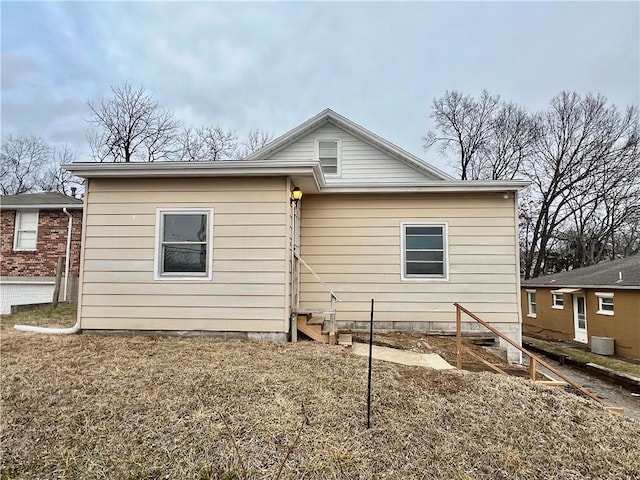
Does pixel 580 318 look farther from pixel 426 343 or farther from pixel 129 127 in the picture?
pixel 129 127

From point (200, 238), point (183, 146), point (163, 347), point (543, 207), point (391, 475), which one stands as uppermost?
point (183, 146)

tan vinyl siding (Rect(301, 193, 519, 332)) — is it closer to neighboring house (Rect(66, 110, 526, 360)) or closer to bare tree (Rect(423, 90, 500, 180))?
neighboring house (Rect(66, 110, 526, 360))

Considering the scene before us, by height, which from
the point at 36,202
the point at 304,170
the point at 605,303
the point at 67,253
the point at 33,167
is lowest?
the point at 605,303

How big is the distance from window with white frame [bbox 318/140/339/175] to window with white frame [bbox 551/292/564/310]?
12.5 m

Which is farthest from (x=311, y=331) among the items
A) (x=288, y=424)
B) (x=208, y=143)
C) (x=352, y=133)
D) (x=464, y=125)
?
(x=464, y=125)

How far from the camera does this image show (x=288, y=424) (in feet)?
10.6

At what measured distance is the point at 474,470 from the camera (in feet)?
9.26

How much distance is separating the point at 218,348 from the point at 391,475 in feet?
10.7

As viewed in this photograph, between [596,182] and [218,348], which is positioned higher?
[596,182]

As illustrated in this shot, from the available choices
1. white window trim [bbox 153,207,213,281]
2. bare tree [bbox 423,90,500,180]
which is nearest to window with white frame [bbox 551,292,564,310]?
bare tree [bbox 423,90,500,180]

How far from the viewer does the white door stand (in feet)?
48.9

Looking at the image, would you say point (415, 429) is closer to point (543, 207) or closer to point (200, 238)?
point (200, 238)

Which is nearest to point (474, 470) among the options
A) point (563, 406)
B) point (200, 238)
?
point (563, 406)

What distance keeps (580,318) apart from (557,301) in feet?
5.77
